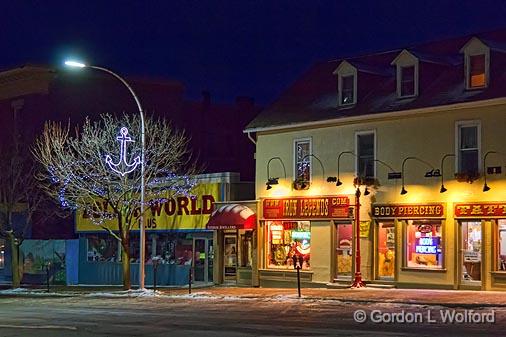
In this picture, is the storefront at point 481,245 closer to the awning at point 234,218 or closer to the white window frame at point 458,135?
the white window frame at point 458,135

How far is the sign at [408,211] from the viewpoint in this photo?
2766cm

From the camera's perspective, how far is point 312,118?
31.7 metres

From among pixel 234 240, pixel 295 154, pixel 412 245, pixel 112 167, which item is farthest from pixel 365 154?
pixel 112 167

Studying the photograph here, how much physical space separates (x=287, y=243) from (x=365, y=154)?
4997 mm

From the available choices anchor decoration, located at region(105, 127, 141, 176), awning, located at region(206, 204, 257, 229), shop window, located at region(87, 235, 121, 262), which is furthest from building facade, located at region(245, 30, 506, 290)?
shop window, located at region(87, 235, 121, 262)

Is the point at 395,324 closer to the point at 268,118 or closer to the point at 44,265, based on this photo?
the point at 268,118

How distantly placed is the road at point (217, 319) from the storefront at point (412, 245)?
4.41 m

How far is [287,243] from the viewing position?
3262cm

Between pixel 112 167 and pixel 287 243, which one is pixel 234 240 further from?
pixel 112 167

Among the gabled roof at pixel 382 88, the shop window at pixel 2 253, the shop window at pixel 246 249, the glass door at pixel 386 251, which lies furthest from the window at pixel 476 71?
the shop window at pixel 2 253

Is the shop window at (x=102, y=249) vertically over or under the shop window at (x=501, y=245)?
under

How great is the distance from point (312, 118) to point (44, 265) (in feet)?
64.3

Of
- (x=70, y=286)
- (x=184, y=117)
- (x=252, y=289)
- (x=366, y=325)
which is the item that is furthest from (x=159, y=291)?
(x=184, y=117)

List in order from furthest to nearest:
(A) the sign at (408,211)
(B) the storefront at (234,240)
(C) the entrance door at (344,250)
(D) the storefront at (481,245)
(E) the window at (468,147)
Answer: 1. (B) the storefront at (234,240)
2. (C) the entrance door at (344,250)
3. (A) the sign at (408,211)
4. (E) the window at (468,147)
5. (D) the storefront at (481,245)
